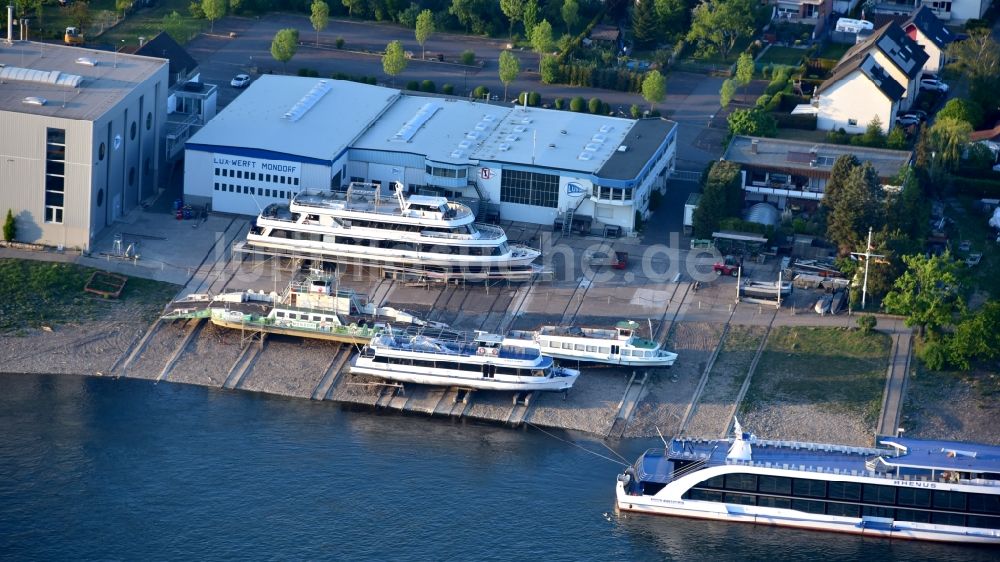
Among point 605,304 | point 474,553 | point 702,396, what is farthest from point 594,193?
point 474,553

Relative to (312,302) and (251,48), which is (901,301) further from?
(251,48)

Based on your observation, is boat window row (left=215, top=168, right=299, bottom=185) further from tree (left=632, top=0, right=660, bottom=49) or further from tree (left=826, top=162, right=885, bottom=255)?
tree (left=632, top=0, right=660, bottom=49)

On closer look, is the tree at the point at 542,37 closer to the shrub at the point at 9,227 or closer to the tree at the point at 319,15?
the tree at the point at 319,15

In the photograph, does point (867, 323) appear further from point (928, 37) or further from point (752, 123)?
point (928, 37)

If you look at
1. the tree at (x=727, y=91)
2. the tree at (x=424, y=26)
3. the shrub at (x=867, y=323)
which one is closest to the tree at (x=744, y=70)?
the tree at (x=727, y=91)

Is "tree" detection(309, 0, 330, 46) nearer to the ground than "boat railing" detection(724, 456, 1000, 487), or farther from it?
farther from it

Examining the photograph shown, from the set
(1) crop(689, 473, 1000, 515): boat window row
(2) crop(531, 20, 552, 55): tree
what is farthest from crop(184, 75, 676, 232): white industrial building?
(1) crop(689, 473, 1000, 515): boat window row

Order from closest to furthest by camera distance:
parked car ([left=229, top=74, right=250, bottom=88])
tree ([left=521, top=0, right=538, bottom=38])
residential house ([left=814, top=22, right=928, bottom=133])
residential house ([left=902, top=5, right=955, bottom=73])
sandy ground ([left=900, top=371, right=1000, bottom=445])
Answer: sandy ground ([left=900, top=371, right=1000, bottom=445]), residential house ([left=814, top=22, right=928, bottom=133]), parked car ([left=229, top=74, right=250, bottom=88]), residential house ([left=902, top=5, right=955, bottom=73]), tree ([left=521, top=0, right=538, bottom=38])
